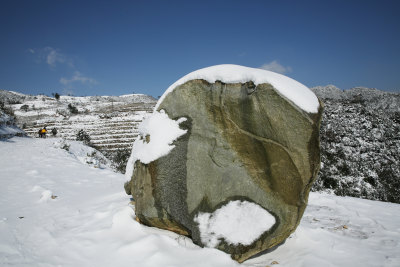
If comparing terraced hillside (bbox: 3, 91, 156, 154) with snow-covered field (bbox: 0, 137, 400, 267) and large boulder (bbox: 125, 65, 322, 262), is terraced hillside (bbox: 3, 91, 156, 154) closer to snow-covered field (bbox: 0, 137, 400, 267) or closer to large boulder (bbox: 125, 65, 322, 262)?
snow-covered field (bbox: 0, 137, 400, 267)

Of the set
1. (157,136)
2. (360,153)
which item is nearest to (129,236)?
(157,136)

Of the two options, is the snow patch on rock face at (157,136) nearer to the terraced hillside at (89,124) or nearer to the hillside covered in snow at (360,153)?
the hillside covered in snow at (360,153)

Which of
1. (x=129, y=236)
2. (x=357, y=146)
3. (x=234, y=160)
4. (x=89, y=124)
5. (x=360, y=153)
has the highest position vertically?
(x=89, y=124)

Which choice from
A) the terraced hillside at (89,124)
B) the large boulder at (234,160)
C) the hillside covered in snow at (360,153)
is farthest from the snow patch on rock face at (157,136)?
the terraced hillside at (89,124)

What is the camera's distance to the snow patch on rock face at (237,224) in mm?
2791

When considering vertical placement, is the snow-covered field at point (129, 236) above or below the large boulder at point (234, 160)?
below

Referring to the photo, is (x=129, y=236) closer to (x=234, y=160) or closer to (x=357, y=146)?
(x=234, y=160)

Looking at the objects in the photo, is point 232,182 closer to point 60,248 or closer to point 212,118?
point 212,118

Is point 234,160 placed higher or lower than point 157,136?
lower

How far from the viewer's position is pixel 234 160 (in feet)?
9.57

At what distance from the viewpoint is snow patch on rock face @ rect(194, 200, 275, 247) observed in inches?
110

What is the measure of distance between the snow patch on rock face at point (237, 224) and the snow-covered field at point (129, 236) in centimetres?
19

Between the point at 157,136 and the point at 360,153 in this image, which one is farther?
the point at 360,153

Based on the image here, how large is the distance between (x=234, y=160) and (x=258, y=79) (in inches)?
40.3
